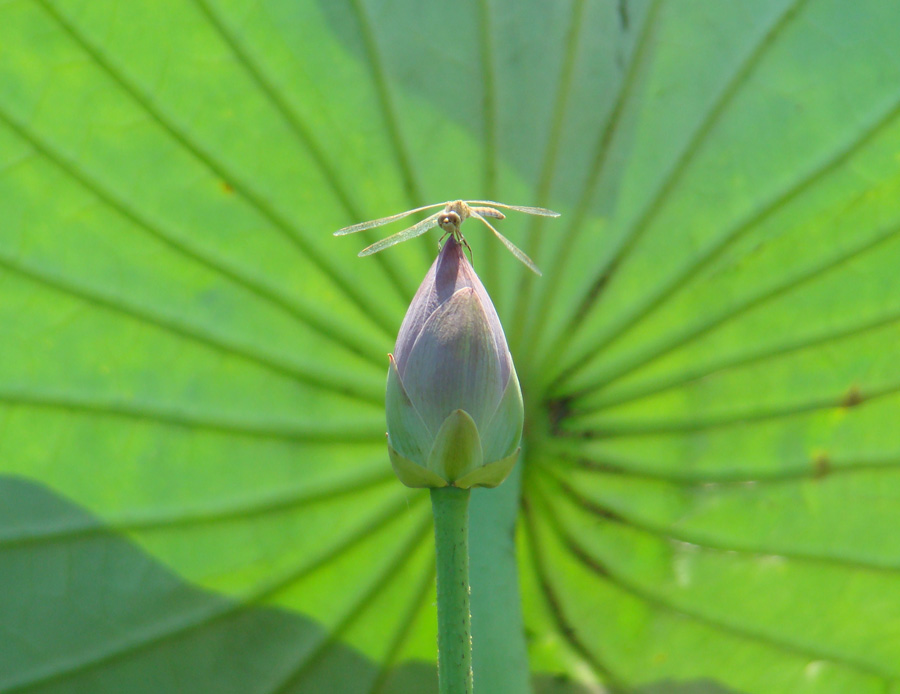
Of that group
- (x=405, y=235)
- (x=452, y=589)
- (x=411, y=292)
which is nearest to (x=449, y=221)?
(x=405, y=235)

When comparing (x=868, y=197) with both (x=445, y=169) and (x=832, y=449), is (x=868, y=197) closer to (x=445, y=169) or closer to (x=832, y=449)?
(x=832, y=449)

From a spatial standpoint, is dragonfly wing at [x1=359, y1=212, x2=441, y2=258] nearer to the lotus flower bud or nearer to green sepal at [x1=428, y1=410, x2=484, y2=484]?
the lotus flower bud

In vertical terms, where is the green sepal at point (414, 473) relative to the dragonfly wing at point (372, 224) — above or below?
below

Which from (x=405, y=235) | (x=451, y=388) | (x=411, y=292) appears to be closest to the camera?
(x=451, y=388)

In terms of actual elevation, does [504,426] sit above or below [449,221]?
below

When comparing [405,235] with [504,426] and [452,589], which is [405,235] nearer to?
[504,426]

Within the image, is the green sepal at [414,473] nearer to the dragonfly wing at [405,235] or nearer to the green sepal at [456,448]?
the green sepal at [456,448]

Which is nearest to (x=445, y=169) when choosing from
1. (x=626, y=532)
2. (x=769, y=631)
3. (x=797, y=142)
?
(x=797, y=142)

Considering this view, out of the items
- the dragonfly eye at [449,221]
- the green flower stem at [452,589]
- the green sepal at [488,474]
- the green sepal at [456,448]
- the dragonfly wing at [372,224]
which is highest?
the dragonfly wing at [372,224]

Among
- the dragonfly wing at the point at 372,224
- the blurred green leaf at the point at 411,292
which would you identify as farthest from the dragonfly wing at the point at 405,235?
the blurred green leaf at the point at 411,292
